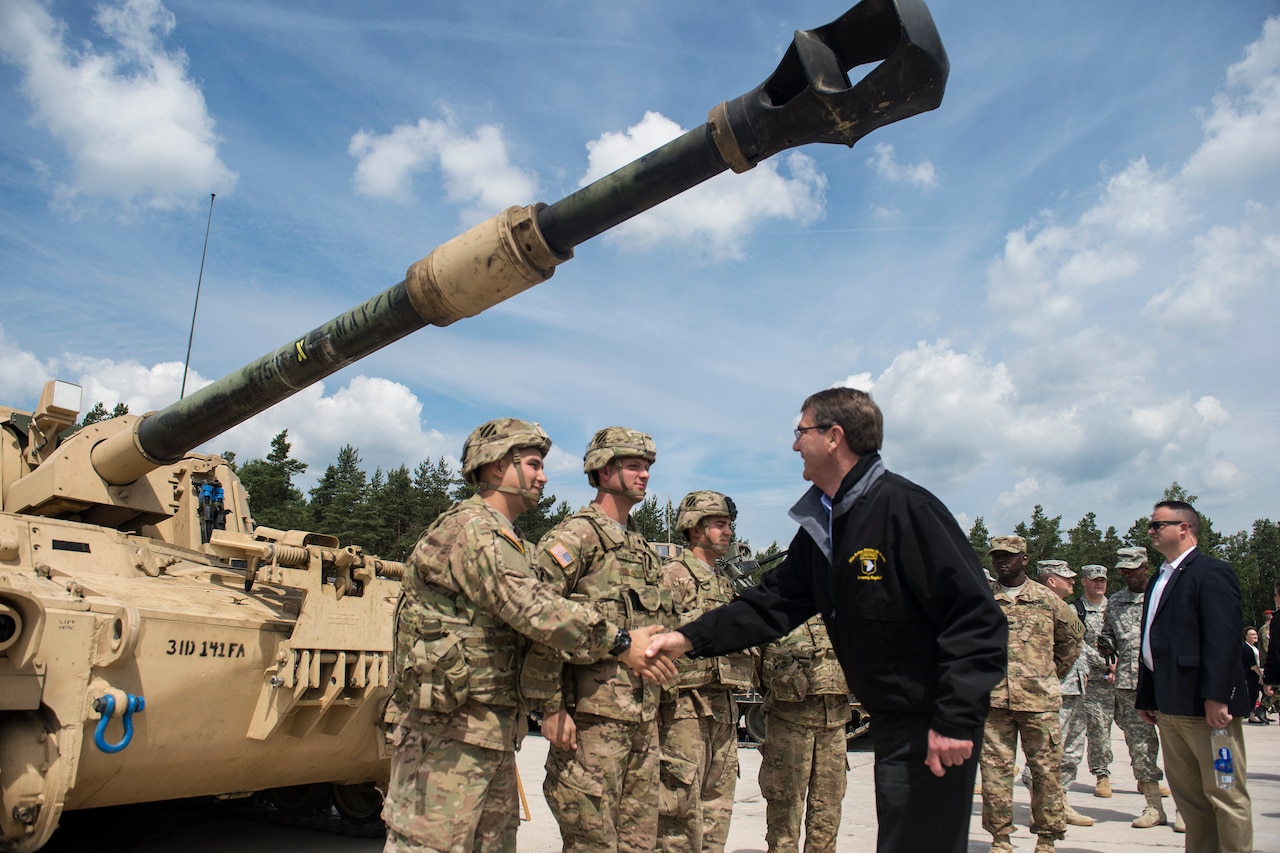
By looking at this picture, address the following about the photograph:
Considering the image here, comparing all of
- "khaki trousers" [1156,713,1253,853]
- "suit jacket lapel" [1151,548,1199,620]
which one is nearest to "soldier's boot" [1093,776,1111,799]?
"khaki trousers" [1156,713,1253,853]

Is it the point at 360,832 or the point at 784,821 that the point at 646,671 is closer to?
the point at 784,821

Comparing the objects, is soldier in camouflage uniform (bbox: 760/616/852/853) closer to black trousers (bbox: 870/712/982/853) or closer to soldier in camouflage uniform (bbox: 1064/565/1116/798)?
black trousers (bbox: 870/712/982/853)

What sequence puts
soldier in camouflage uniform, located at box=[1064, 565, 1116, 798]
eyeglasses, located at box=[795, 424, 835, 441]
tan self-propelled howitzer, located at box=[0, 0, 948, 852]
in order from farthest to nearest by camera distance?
soldier in camouflage uniform, located at box=[1064, 565, 1116, 798] → tan self-propelled howitzer, located at box=[0, 0, 948, 852] → eyeglasses, located at box=[795, 424, 835, 441]

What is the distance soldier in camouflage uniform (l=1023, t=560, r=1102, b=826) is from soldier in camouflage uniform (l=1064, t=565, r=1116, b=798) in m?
0.02

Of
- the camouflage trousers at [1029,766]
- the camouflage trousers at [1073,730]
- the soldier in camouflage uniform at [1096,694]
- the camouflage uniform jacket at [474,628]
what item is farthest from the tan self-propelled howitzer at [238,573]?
the soldier in camouflage uniform at [1096,694]

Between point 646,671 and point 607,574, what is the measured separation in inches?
27.3

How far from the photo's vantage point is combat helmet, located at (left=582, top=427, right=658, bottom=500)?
14.5 ft

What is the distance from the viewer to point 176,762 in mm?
4809

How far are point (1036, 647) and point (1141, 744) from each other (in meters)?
2.11

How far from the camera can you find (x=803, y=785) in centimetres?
→ 518

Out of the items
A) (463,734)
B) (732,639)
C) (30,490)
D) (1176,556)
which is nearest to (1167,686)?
(1176,556)

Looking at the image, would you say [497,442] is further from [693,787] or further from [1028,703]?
[1028,703]

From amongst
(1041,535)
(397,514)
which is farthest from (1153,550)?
(397,514)

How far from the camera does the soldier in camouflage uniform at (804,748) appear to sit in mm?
5148
